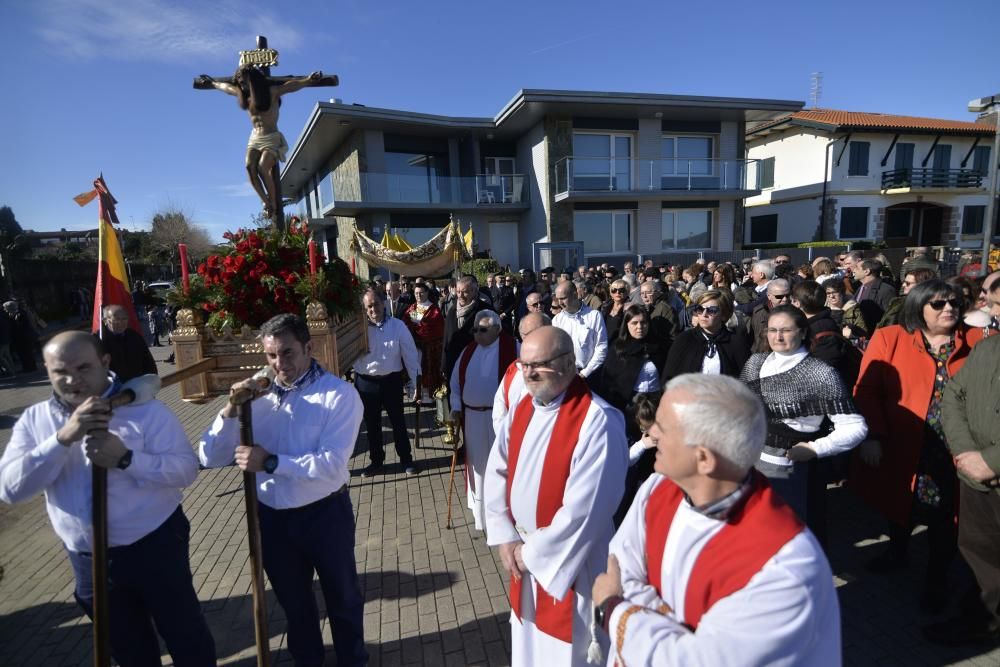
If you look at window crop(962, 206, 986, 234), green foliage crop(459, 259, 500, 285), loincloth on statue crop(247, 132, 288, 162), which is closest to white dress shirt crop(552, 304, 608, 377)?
loincloth on statue crop(247, 132, 288, 162)

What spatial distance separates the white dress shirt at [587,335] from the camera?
526 centimetres

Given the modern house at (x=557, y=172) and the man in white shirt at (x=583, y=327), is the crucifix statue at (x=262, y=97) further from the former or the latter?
the modern house at (x=557, y=172)

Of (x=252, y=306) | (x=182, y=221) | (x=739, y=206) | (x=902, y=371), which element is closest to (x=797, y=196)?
(x=739, y=206)

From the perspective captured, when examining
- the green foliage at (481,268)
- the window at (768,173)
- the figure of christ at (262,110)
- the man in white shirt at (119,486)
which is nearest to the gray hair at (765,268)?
the figure of christ at (262,110)

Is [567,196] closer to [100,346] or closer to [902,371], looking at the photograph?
[902,371]

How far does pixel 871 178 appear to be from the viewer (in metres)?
23.5

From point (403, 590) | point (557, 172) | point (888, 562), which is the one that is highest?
point (557, 172)

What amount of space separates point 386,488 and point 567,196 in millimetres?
14602

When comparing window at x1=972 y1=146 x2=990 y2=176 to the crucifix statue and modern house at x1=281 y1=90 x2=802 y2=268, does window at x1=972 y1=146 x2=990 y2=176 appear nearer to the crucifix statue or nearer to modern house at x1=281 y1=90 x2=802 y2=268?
modern house at x1=281 y1=90 x2=802 y2=268

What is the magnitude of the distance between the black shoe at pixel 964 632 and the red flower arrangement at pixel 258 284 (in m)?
3.94

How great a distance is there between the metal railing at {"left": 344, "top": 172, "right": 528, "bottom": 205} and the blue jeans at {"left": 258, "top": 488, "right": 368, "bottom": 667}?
→ 1625 cm

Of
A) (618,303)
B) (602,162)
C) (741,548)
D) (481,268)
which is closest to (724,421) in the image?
(741,548)

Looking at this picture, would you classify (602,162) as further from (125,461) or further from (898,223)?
(125,461)

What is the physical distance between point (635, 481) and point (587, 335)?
6.06 feet
